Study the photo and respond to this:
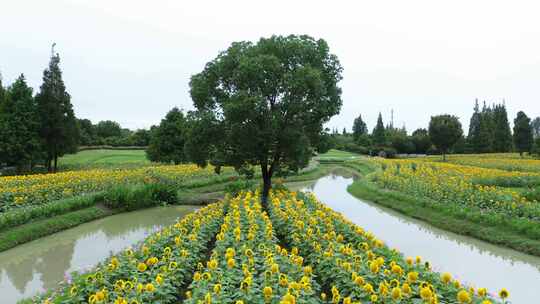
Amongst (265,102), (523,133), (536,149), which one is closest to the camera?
(265,102)

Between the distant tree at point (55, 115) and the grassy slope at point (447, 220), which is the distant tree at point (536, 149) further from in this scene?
the distant tree at point (55, 115)

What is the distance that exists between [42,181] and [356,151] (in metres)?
72.5

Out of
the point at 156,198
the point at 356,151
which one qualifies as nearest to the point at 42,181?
the point at 156,198

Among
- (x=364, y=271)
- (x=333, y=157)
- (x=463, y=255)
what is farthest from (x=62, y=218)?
(x=333, y=157)

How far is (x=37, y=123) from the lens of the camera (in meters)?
32.2

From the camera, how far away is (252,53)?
2022 centimetres

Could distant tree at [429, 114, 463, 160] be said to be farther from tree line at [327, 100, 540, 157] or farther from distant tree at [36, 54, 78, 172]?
distant tree at [36, 54, 78, 172]

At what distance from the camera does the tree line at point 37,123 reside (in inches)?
1216

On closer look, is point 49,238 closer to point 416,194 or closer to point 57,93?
point 416,194

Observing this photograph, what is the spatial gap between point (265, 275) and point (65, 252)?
855cm

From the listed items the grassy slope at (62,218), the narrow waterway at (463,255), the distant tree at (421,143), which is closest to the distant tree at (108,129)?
the distant tree at (421,143)

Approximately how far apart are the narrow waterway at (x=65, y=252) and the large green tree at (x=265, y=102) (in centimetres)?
464

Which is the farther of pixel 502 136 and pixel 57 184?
pixel 502 136

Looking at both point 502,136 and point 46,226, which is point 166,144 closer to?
point 46,226
